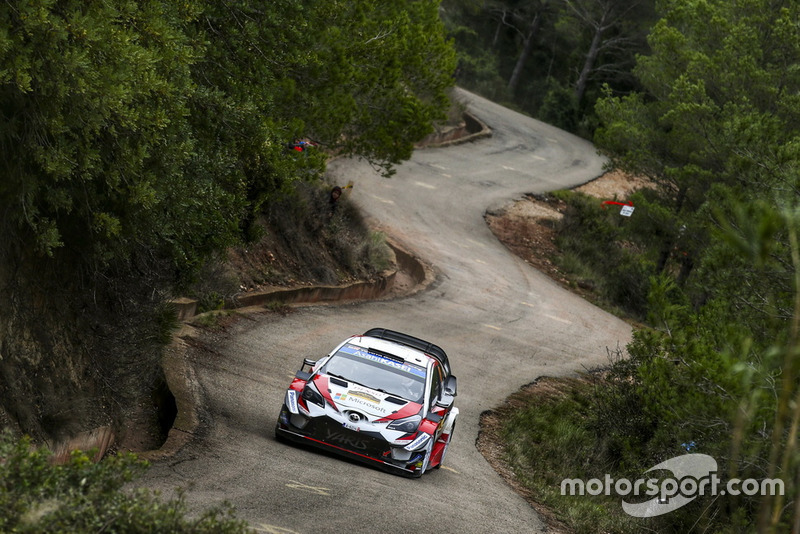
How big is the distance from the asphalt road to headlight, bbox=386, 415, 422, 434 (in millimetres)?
641

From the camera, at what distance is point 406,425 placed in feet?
41.2

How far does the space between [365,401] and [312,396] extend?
2.24 ft

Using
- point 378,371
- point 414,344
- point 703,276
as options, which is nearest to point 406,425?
point 378,371

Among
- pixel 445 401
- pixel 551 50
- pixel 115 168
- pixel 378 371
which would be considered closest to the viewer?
pixel 115 168

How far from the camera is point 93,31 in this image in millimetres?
9086

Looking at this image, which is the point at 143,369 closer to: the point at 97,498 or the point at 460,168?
the point at 97,498

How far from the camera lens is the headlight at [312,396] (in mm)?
12523

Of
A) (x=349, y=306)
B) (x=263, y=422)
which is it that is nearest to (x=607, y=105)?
(x=349, y=306)

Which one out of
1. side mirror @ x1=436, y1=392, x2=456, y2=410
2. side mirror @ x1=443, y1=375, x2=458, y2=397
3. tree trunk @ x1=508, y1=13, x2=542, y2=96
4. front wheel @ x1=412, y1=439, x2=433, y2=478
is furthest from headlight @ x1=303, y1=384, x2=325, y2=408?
tree trunk @ x1=508, y1=13, x2=542, y2=96

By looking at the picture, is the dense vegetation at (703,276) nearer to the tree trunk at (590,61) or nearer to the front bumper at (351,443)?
the front bumper at (351,443)

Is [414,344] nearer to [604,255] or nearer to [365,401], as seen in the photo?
[365,401]

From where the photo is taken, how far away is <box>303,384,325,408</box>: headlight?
12.5m

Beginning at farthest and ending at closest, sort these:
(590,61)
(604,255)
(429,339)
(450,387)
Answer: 1. (590,61)
2. (604,255)
3. (429,339)
4. (450,387)

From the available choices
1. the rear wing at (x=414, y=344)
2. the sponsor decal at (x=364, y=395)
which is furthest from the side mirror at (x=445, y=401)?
the sponsor decal at (x=364, y=395)
